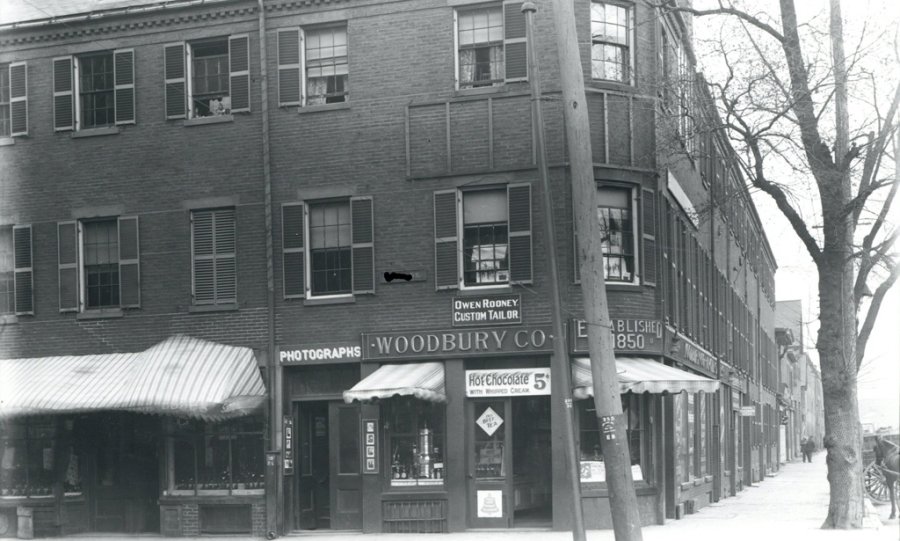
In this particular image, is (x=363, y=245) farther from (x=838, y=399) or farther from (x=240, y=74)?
(x=838, y=399)

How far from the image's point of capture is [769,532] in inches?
793

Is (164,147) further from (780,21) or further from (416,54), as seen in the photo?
(780,21)

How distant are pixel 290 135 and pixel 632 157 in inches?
250

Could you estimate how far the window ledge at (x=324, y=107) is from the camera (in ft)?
72.4

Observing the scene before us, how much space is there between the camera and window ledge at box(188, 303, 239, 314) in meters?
22.5

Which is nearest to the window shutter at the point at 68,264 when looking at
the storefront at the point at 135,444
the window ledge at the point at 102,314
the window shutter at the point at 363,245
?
the window ledge at the point at 102,314

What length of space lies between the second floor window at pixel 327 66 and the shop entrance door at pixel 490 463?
6.32 metres

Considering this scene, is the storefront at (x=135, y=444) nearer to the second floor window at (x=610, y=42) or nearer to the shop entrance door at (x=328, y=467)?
the shop entrance door at (x=328, y=467)

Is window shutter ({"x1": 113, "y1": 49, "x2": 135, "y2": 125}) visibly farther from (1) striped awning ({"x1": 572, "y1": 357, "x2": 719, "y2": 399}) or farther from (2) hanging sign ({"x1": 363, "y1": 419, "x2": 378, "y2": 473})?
(1) striped awning ({"x1": 572, "y1": 357, "x2": 719, "y2": 399})

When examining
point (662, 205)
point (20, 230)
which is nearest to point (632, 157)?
point (662, 205)

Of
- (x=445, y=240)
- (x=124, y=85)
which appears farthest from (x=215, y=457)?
(x=124, y=85)

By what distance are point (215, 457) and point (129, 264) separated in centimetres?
410

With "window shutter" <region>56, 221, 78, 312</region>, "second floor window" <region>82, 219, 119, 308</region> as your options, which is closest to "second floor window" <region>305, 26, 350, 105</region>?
"second floor window" <region>82, 219, 119, 308</region>

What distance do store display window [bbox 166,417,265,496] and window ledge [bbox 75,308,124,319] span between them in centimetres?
240
